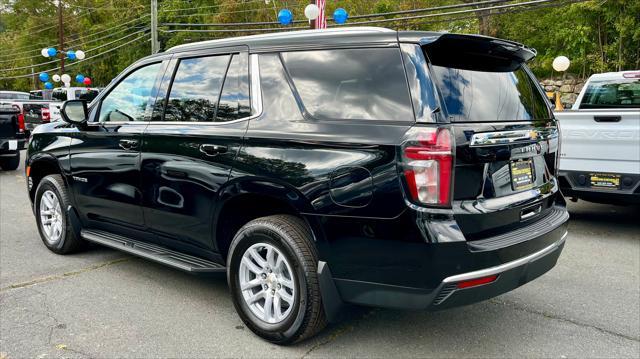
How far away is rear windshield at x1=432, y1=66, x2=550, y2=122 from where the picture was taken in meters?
2.85

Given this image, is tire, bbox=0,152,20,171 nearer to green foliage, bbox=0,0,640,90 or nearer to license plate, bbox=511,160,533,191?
license plate, bbox=511,160,533,191

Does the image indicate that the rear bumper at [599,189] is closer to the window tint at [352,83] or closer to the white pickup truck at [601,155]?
the white pickup truck at [601,155]

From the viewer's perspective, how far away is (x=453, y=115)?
9.13 feet

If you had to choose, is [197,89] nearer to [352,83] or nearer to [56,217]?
[352,83]

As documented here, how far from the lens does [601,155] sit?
5.84 meters

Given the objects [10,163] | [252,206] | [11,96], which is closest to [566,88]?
[10,163]

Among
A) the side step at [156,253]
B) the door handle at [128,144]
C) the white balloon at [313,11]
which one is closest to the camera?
the side step at [156,253]

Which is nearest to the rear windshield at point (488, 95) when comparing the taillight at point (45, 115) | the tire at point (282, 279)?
the tire at point (282, 279)

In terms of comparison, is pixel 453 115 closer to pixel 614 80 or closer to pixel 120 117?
pixel 120 117

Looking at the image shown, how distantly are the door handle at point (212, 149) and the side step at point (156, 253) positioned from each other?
31.7 inches

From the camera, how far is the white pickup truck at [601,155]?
18.4 feet

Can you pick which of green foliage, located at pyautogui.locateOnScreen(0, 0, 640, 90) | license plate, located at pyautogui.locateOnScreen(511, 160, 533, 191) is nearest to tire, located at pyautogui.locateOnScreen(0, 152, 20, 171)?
license plate, located at pyautogui.locateOnScreen(511, 160, 533, 191)

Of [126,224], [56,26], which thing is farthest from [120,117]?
[56,26]

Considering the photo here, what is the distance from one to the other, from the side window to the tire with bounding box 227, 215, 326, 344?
1569 millimetres
